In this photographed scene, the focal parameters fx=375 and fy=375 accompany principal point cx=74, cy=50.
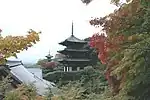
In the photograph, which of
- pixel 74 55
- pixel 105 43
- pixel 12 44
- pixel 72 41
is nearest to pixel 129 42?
pixel 105 43

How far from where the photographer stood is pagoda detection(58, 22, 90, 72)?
126ft

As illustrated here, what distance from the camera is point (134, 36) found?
1009 centimetres

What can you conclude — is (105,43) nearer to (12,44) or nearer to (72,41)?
(12,44)

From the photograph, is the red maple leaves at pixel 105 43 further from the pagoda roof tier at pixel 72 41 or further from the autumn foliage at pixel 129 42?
the pagoda roof tier at pixel 72 41

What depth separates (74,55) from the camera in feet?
130

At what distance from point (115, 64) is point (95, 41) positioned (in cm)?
115

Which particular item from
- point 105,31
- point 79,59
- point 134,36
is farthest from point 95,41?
point 79,59

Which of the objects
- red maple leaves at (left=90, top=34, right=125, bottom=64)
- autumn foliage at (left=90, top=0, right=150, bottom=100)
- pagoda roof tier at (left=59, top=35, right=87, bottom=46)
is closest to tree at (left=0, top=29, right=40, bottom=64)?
autumn foliage at (left=90, top=0, right=150, bottom=100)

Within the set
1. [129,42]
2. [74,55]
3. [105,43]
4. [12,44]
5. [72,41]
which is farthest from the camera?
[72,41]

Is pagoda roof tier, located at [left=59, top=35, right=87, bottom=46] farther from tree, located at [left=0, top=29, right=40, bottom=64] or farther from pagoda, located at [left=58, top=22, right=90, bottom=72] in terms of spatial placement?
tree, located at [left=0, top=29, right=40, bottom=64]

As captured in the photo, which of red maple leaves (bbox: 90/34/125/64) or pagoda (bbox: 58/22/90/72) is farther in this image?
pagoda (bbox: 58/22/90/72)

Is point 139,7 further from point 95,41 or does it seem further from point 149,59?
point 95,41

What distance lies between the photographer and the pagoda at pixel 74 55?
3853 centimetres

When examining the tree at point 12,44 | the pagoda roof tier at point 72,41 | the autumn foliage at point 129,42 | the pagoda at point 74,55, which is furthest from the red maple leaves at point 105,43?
the pagoda roof tier at point 72,41
